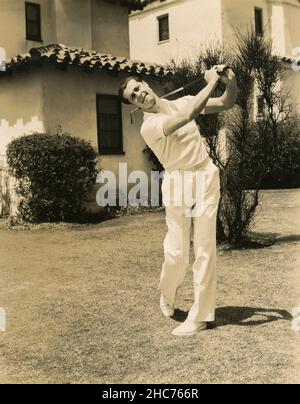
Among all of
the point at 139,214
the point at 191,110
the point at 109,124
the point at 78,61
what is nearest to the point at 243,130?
the point at 191,110

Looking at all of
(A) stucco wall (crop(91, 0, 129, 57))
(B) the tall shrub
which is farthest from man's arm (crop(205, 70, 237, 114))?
(A) stucco wall (crop(91, 0, 129, 57))

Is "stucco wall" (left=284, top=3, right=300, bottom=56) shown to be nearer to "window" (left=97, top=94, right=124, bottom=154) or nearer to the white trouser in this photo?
"window" (left=97, top=94, right=124, bottom=154)

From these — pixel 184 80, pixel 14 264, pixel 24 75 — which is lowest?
pixel 14 264

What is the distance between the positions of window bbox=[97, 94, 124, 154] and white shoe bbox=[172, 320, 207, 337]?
29.9 ft

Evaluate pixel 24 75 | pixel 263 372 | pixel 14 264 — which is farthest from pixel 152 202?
pixel 263 372

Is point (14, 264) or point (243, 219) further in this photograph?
point (243, 219)

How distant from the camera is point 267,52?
7695mm

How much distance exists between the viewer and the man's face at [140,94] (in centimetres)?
415

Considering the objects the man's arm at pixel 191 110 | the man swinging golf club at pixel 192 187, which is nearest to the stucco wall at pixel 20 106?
the man swinging golf club at pixel 192 187

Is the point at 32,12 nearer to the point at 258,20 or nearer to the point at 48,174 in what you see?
the point at 48,174

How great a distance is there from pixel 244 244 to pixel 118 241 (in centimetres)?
221

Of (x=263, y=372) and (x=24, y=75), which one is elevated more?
(x=24, y=75)

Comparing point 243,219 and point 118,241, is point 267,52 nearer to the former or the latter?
point 243,219

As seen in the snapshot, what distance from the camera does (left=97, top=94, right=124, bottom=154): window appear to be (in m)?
13.1
